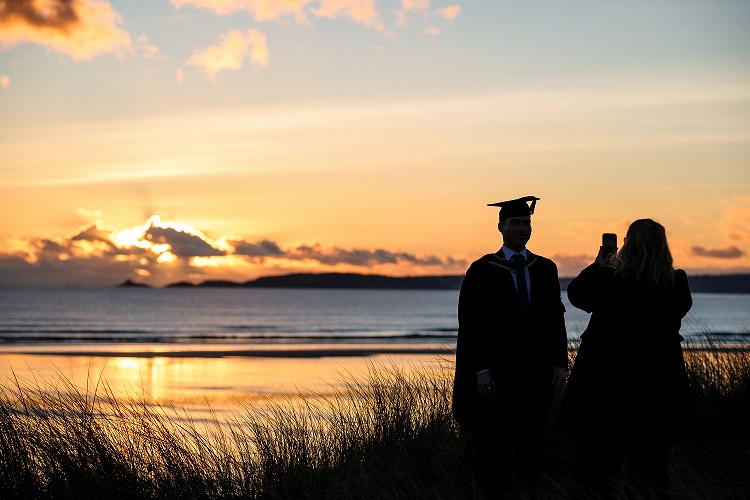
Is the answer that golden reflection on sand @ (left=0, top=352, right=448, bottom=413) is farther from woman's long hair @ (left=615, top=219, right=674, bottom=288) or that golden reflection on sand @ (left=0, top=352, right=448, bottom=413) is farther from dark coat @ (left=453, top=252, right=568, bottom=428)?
woman's long hair @ (left=615, top=219, right=674, bottom=288)

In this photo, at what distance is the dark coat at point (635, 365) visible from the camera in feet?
16.6

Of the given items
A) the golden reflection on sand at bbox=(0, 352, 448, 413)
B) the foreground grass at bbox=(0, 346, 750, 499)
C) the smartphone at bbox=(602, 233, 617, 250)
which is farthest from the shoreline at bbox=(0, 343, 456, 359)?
the smartphone at bbox=(602, 233, 617, 250)

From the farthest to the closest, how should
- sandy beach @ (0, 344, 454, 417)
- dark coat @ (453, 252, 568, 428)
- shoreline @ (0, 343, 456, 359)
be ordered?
shoreline @ (0, 343, 456, 359) → sandy beach @ (0, 344, 454, 417) → dark coat @ (453, 252, 568, 428)

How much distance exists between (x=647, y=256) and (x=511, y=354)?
3.39 ft

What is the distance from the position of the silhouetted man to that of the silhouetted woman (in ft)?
1.14

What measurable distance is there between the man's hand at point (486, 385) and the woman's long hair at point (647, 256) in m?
1.01

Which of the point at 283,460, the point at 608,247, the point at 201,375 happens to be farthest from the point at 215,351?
the point at 608,247

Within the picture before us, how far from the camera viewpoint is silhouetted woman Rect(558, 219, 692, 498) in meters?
5.04

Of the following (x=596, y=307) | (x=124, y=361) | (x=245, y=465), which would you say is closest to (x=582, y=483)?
(x=596, y=307)

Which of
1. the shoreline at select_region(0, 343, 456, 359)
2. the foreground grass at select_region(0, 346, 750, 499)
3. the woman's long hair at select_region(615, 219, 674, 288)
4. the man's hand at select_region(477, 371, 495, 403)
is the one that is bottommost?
the shoreline at select_region(0, 343, 456, 359)

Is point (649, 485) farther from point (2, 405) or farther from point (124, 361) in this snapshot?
point (124, 361)

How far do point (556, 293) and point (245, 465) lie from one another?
2.69 metres

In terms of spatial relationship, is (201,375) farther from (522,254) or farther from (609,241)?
(609,241)

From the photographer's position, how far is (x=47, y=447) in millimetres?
6109
